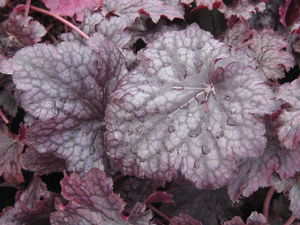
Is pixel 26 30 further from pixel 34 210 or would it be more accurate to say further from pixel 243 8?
pixel 243 8

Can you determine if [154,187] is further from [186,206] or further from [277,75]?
[277,75]

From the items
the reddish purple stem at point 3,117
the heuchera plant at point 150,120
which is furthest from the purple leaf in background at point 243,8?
the reddish purple stem at point 3,117

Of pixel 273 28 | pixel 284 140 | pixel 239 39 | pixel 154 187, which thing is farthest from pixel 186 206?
pixel 273 28

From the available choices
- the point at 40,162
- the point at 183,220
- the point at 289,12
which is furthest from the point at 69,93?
the point at 289,12

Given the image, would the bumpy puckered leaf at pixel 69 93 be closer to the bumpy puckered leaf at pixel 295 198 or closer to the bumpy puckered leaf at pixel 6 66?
the bumpy puckered leaf at pixel 6 66

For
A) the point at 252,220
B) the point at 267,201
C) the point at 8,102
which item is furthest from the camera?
the point at 8,102

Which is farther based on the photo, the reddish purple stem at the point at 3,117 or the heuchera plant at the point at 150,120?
the reddish purple stem at the point at 3,117
